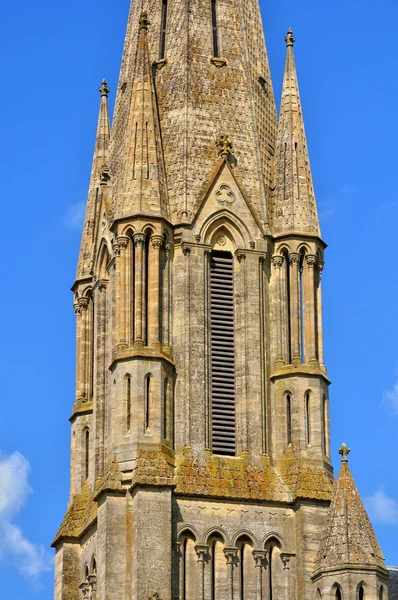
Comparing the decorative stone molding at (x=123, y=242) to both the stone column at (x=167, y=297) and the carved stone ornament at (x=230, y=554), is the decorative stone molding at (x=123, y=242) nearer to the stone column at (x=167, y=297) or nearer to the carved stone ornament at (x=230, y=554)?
the stone column at (x=167, y=297)

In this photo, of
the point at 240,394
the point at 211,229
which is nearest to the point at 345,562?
the point at 240,394

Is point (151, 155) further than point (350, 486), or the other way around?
point (151, 155)

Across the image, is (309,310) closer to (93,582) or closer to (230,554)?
(230,554)

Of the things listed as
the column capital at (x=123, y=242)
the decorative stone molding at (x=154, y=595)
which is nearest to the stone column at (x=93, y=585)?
the decorative stone molding at (x=154, y=595)

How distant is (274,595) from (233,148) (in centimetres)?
1338

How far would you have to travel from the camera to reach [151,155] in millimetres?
66438

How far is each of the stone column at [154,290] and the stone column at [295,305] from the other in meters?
4.01

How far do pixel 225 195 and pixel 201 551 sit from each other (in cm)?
1083

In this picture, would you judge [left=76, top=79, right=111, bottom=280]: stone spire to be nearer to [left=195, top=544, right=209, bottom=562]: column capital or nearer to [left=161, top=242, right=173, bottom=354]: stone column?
[left=161, top=242, right=173, bottom=354]: stone column

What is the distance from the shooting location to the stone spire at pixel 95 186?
7062 centimetres

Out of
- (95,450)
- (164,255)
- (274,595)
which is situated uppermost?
(164,255)

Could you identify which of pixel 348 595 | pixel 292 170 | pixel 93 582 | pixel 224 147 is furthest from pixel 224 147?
pixel 348 595

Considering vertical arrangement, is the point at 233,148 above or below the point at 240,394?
above

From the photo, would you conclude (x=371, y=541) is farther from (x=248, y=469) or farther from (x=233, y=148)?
(x=233, y=148)
